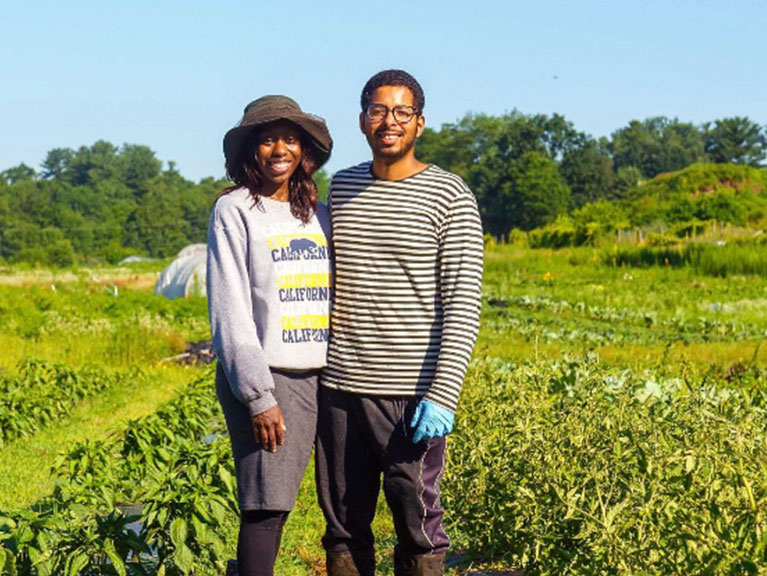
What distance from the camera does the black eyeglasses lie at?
3.43 m

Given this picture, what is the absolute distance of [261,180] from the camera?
3510 millimetres

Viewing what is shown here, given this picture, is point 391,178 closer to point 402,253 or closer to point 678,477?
point 402,253

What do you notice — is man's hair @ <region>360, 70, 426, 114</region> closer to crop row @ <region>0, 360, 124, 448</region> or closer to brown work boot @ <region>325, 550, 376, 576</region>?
brown work boot @ <region>325, 550, 376, 576</region>

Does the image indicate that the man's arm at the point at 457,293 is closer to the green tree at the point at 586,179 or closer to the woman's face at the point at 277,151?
the woman's face at the point at 277,151

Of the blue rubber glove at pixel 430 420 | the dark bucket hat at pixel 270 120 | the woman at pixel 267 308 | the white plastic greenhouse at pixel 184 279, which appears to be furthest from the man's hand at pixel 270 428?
the white plastic greenhouse at pixel 184 279

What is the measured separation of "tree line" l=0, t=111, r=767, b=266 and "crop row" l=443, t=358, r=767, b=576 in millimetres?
49831

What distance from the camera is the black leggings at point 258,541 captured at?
3.43m

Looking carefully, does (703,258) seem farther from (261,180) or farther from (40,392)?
(261,180)

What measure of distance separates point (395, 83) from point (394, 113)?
0.33 ft

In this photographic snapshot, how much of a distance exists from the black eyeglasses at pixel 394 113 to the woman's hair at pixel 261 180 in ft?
0.85

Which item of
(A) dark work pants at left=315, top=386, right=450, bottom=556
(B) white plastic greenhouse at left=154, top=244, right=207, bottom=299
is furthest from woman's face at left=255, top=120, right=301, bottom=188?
(B) white plastic greenhouse at left=154, top=244, right=207, bottom=299

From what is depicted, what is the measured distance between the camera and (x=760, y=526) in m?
2.66

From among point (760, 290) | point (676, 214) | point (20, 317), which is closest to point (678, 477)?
point (20, 317)

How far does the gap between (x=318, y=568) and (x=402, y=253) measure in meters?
1.90
